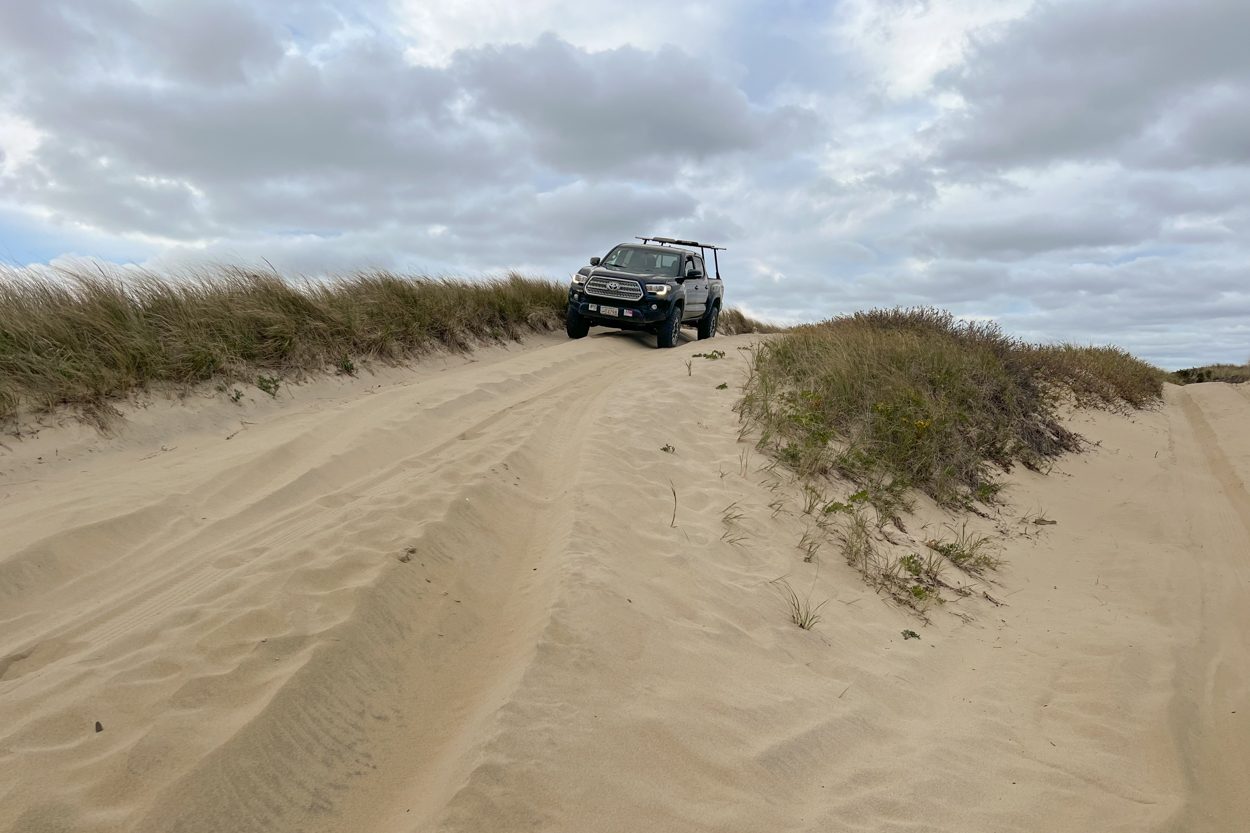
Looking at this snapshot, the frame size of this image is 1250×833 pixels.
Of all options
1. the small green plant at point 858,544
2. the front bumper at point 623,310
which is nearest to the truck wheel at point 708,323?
the front bumper at point 623,310

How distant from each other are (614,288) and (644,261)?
126cm

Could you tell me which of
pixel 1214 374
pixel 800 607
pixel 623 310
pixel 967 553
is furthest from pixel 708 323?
pixel 1214 374

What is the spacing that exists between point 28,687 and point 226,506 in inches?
84.8

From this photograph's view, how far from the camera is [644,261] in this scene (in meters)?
14.5

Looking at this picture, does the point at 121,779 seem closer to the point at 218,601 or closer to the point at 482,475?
the point at 218,601

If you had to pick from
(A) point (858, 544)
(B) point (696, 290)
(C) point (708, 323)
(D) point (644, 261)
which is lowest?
(A) point (858, 544)

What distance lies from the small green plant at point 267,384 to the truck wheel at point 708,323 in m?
10.3

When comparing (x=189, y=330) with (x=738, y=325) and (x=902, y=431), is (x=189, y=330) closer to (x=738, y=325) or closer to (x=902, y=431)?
(x=902, y=431)

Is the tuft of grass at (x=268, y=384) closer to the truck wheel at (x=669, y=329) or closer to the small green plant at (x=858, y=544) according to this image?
the small green plant at (x=858, y=544)

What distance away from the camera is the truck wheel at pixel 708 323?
1661 centimetres

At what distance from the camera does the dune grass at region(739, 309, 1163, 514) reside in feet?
25.3

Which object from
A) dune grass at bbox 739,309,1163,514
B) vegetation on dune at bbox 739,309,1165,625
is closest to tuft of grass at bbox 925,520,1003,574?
vegetation on dune at bbox 739,309,1165,625

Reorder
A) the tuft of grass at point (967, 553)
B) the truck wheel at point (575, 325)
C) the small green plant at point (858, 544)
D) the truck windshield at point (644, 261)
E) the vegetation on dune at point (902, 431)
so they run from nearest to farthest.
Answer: the small green plant at point (858, 544) < the vegetation on dune at point (902, 431) < the tuft of grass at point (967, 553) < the truck wheel at point (575, 325) < the truck windshield at point (644, 261)

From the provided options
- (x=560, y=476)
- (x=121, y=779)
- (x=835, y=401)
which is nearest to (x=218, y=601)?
(x=121, y=779)
